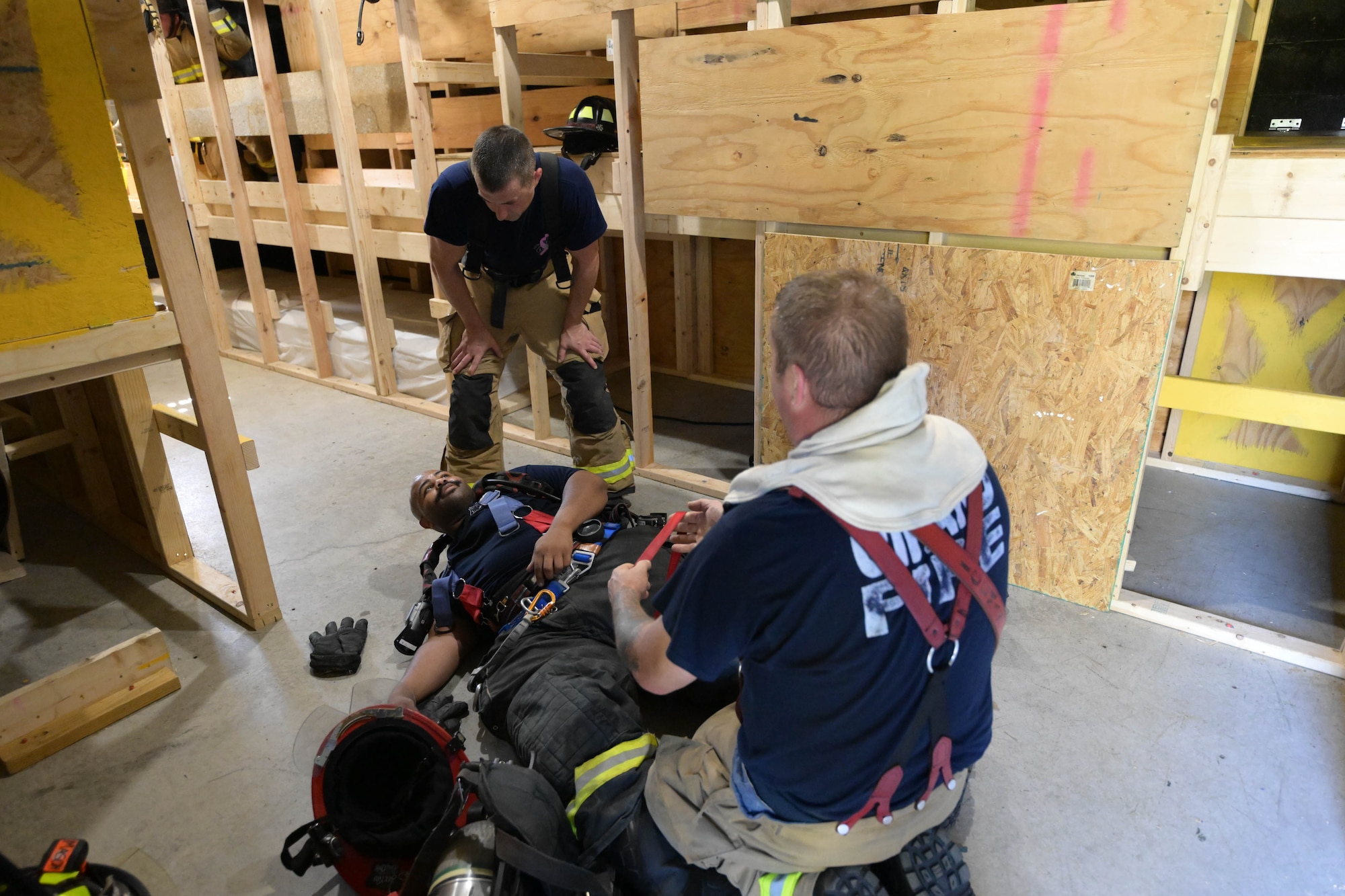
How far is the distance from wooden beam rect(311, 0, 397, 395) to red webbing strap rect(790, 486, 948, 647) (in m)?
4.16

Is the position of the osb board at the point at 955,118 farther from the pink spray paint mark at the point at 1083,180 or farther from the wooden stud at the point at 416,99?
the wooden stud at the point at 416,99

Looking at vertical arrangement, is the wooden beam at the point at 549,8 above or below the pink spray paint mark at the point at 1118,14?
above

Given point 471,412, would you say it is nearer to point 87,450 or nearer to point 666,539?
point 87,450

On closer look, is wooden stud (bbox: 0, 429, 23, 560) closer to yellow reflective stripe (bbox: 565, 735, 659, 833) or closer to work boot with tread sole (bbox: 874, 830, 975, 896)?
yellow reflective stripe (bbox: 565, 735, 659, 833)

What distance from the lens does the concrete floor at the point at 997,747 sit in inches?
71.2

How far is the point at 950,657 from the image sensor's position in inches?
49.6

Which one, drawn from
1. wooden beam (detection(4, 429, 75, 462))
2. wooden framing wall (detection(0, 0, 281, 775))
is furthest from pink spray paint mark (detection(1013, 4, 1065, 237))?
wooden beam (detection(4, 429, 75, 462))

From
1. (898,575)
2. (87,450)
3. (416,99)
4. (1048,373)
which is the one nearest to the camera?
(898,575)

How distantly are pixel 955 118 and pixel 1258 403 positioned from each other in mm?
1354

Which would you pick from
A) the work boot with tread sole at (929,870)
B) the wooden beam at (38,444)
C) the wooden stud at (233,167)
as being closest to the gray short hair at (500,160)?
the wooden beam at (38,444)

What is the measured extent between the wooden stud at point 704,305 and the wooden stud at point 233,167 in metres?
3.04

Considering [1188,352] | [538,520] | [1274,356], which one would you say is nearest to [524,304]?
[538,520]

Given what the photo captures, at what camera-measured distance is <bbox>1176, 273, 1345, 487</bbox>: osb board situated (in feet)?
10.6

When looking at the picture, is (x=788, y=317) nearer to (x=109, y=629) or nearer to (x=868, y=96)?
(x=868, y=96)
